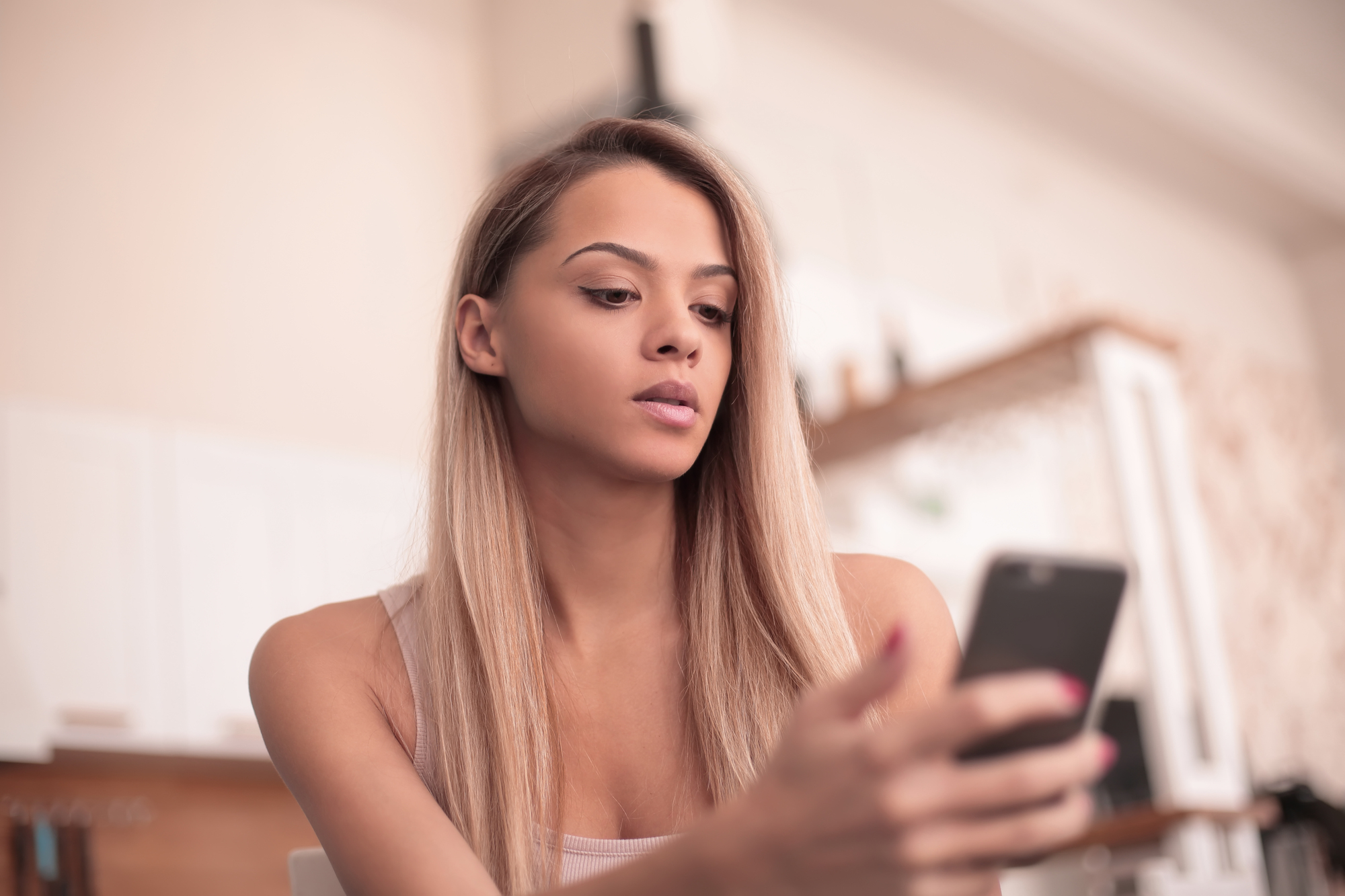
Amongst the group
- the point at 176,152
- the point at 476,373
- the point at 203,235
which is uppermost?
the point at 176,152

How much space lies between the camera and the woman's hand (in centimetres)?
62

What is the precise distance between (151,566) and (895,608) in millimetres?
2574

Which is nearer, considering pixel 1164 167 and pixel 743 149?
pixel 743 149

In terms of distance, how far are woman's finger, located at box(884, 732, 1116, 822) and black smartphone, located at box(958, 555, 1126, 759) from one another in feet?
0.08

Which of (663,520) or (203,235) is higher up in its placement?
(203,235)

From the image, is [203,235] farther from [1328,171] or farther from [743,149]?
[1328,171]

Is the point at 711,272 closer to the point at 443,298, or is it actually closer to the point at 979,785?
the point at 443,298

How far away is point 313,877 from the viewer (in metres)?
1.23

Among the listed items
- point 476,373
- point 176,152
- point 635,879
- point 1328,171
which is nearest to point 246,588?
point 176,152

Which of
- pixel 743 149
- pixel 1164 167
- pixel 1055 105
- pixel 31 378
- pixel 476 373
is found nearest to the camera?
pixel 476 373

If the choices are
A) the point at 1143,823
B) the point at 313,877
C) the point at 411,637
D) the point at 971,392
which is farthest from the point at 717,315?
the point at 971,392

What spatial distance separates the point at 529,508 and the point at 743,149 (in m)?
3.49

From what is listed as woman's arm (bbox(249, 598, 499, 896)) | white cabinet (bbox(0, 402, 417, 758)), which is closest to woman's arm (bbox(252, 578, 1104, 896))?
woman's arm (bbox(249, 598, 499, 896))

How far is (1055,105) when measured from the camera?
20.3 ft
